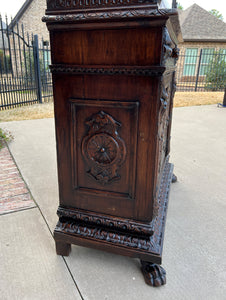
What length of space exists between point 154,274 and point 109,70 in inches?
42.3

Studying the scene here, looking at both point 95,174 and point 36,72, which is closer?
point 95,174

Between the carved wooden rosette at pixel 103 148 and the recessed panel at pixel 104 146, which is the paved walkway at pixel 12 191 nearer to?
the recessed panel at pixel 104 146

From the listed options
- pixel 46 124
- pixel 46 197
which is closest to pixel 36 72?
pixel 46 124

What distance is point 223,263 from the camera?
150 centimetres

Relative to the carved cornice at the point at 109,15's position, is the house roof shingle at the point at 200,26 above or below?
above

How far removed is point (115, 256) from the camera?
1.54 meters

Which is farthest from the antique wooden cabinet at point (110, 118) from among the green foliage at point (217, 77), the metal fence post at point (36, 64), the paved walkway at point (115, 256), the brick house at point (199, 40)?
the brick house at point (199, 40)

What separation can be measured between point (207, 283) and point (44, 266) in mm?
911

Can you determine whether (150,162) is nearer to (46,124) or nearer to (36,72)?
(46,124)

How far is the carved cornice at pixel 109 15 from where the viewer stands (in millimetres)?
1027

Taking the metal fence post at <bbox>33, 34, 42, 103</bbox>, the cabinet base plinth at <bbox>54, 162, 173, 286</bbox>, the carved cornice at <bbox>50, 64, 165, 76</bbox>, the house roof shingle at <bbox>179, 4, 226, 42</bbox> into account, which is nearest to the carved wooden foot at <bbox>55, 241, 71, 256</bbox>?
the cabinet base plinth at <bbox>54, 162, 173, 286</bbox>

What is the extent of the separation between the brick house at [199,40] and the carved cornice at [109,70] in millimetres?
16378

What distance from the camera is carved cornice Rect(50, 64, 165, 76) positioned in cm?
112

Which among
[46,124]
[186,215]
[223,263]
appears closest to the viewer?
[223,263]
